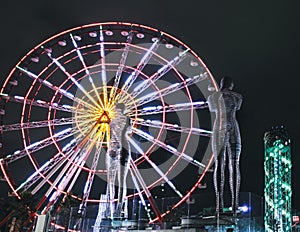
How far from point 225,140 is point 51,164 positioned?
1435 centimetres

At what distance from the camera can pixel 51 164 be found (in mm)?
23672

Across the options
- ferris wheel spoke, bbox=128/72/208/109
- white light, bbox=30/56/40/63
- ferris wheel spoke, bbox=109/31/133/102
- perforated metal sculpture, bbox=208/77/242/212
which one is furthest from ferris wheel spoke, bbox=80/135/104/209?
perforated metal sculpture, bbox=208/77/242/212

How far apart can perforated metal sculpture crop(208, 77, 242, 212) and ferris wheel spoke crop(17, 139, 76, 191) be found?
1302cm

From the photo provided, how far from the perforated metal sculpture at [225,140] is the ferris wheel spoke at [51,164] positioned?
13025mm

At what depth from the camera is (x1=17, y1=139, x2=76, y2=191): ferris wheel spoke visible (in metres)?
23.5

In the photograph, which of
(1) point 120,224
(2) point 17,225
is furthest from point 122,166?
(2) point 17,225

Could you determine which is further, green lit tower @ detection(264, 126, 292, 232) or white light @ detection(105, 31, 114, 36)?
white light @ detection(105, 31, 114, 36)

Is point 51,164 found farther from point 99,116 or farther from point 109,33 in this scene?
point 109,33

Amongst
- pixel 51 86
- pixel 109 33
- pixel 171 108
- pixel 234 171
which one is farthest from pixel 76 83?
pixel 234 171

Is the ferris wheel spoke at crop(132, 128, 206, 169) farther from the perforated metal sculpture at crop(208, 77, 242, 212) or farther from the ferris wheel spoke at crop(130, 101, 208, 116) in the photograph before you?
the perforated metal sculpture at crop(208, 77, 242, 212)

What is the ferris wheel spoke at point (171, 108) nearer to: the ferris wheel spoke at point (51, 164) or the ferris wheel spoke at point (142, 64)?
the ferris wheel spoke at point (142, 64)

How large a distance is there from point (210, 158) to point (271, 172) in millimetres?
5069

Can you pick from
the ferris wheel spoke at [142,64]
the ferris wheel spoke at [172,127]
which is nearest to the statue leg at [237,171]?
the ferris wheel spoke at [172,127]

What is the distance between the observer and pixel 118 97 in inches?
922
